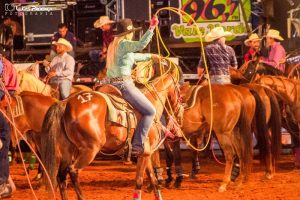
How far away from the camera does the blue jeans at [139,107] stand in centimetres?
1027

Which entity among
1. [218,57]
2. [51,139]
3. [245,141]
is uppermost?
[218,57]

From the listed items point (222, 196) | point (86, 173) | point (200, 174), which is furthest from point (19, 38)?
point (222, 196)

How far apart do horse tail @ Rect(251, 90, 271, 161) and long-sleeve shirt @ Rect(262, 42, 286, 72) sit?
277cm

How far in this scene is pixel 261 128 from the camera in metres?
13.1

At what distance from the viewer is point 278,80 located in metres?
14.7

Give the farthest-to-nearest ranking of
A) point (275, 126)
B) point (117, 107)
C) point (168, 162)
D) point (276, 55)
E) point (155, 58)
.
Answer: point (276, 55) → point (275, 126) → point (168, 162) → point (155, 58) → point (117, 107)

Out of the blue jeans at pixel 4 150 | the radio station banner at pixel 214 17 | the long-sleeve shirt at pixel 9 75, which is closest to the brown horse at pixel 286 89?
the radio station banner at pixel 214 17

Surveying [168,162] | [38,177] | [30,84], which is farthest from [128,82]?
[30,84]

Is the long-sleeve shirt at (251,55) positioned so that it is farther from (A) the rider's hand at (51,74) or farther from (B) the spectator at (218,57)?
(A) the rider's hand at (51,74)

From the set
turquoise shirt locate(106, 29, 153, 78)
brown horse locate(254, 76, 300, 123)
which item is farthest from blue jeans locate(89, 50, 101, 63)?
turquoise shirt locate(106, 29, 153, 78)

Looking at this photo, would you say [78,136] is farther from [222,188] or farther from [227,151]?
[227,151]

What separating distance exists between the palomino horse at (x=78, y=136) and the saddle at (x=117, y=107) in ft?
0.24

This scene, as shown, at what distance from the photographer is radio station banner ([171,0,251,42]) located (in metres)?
17.9

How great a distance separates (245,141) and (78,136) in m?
3.58
